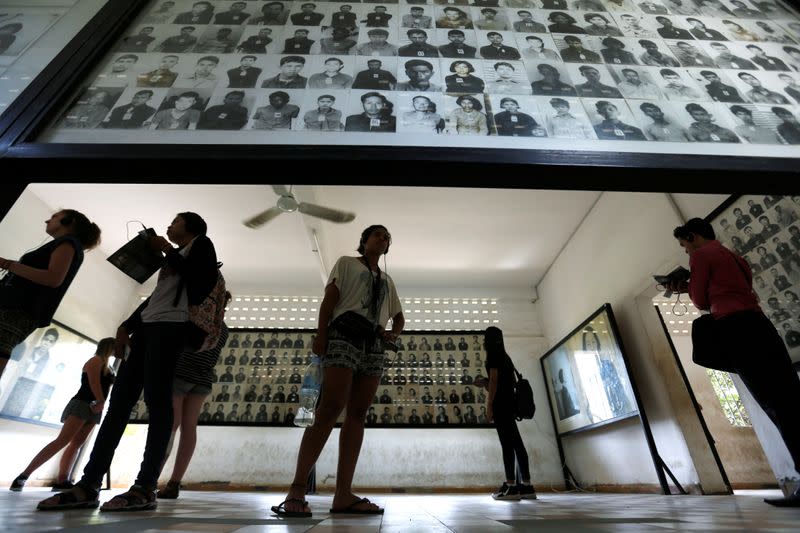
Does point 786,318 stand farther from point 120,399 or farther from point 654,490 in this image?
point 120,399

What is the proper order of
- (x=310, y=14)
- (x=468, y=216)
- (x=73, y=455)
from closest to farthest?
(x=310, y=14), (x=73, y=455), (x=468, y=216)

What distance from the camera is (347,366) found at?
4.88 ft

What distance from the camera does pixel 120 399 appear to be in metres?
1.44

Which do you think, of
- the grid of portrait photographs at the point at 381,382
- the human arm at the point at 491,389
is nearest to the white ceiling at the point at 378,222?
the grid of portrait photographs at the point at 381,382

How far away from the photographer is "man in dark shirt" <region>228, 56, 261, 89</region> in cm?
158

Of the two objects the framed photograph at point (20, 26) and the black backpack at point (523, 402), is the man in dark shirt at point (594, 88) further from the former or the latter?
the framed photograph at point (20, 26)

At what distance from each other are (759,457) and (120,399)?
22.3 feet

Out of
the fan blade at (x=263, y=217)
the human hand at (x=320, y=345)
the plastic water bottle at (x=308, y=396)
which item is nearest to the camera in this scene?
the human hand at (x=320, y=345)

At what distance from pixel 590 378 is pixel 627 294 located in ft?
3.79

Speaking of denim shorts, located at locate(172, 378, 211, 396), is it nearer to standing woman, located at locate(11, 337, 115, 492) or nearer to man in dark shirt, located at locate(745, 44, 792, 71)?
standing woman, located at locate(11, 337, 115, 492)

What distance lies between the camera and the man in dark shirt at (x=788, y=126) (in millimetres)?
1536

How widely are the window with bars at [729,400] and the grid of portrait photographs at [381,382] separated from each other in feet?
10.9

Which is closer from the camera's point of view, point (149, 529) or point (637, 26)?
point (149, 529)

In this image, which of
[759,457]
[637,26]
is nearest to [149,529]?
[637,26]
